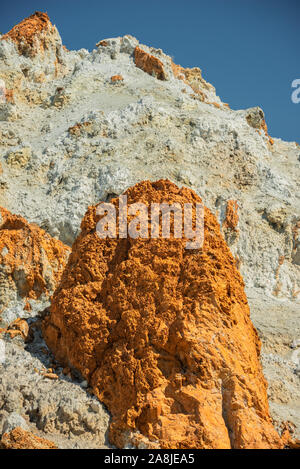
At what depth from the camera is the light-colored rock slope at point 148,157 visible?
822 inches

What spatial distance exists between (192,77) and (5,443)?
3923 centimetres

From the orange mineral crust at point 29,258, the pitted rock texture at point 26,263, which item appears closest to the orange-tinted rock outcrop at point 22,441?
the pitted rock texture at point 26,263

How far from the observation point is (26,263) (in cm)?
1631

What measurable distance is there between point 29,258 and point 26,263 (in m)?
0.23

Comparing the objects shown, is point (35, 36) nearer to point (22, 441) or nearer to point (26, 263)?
point (26, 263)

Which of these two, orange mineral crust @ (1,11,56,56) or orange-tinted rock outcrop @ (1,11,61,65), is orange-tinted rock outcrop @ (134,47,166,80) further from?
orange mineral crust @ (1,11,56,56)

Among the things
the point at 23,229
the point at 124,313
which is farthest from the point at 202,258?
the point at 23,229

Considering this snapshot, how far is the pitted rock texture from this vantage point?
16031 mm

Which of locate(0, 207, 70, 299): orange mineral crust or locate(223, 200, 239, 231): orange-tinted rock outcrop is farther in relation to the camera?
locate(223, 200, 239, 231): orange-tinted rock outcrop

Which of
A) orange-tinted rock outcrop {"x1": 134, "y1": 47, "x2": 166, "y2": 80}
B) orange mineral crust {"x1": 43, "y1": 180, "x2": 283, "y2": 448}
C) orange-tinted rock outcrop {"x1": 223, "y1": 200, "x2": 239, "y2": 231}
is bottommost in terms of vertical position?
orange mineral crust {"x1": 43, "y1": 180, "x2": 283, "y2": 448}

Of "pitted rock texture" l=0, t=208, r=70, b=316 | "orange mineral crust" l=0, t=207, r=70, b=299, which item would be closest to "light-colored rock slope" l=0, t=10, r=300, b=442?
"orange mineral crust" l=0, t=207, r=70, b=299

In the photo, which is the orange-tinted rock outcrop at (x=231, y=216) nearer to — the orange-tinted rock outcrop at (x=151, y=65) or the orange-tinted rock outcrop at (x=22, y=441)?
the orange-tinted rock outcrop at (x=22, y=441)

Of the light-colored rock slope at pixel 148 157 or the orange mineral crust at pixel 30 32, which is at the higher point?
the orange mineral crust at pixel 30 32

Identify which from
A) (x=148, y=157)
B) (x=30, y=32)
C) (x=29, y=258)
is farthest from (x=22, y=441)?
(x=30, y=32)
